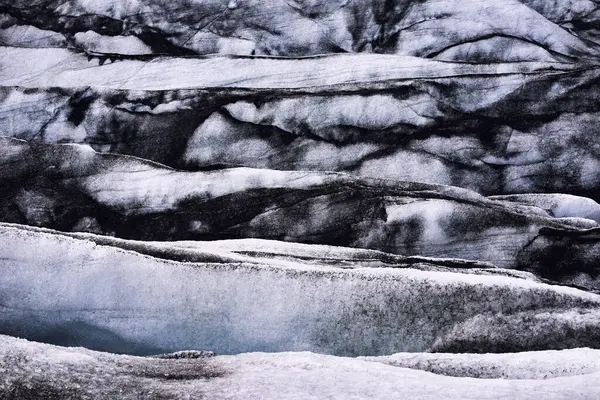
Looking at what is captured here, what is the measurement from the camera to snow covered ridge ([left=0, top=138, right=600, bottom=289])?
294 inches

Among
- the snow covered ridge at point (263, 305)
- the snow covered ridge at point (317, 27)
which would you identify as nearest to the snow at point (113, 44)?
the snow covered ridge at point (317, 27)

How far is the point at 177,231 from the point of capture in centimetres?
793

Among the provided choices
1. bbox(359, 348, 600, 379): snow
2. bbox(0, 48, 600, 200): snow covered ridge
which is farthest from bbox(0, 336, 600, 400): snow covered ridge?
bbox(0, 48, 600, 200): snow covered ridge

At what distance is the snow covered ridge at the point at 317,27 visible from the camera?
1155cm

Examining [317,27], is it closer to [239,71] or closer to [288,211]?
[239,71]

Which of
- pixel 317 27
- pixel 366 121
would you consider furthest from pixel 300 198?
pixel 317 27

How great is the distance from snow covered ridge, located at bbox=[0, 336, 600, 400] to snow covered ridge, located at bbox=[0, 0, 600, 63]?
8.02 m

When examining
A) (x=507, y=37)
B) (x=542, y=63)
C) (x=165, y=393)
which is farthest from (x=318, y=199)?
(x=507, y=37)

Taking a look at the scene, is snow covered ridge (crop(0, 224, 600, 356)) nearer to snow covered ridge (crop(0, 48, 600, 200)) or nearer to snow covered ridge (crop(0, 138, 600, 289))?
snow covered ridge (crop(0, 138, 600, 289))

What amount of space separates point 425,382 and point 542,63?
25.7 feet

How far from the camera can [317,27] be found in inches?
475

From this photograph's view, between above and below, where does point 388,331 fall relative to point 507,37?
below

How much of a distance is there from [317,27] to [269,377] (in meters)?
9.05

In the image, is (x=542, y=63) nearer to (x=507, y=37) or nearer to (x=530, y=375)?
(x=507, y=37)
